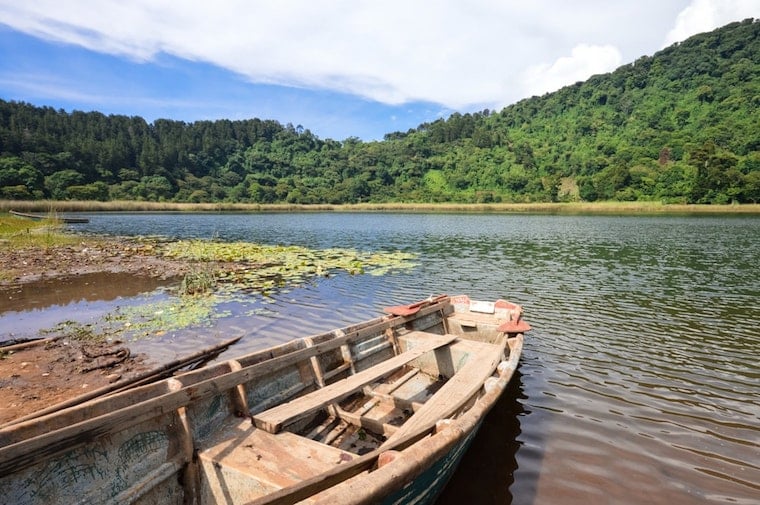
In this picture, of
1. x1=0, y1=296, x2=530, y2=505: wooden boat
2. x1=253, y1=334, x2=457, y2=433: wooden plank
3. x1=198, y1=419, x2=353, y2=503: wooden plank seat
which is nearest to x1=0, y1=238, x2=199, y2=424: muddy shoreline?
x1=0, y1=296, x2=530, y2=505: wooden boat

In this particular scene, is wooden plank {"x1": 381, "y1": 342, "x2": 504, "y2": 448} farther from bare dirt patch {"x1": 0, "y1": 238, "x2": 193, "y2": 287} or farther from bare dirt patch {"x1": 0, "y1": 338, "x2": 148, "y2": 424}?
bare dirt patch {"x1": 0, "y1": 238, "x2": 193, "y2": 287}

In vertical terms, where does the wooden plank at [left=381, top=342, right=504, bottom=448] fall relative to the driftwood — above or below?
below

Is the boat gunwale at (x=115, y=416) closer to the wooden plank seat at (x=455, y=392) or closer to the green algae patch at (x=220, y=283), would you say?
the wooden plank seat at (x=455, y=392)

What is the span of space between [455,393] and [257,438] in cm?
284

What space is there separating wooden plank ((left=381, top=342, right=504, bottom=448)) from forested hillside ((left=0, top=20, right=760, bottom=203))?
96575 mm

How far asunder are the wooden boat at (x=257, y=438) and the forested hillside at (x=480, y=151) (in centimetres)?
9888

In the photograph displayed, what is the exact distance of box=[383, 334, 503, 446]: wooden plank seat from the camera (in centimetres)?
499

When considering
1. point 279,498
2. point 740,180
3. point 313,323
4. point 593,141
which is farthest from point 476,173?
point 279,498

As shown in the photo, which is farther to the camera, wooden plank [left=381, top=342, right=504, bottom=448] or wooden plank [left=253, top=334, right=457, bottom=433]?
wooden plank [left=381, top=342, right=504, bottom=448]

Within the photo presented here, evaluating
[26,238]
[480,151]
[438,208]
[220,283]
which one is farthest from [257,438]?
[480,151]

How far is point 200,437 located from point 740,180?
341 feet

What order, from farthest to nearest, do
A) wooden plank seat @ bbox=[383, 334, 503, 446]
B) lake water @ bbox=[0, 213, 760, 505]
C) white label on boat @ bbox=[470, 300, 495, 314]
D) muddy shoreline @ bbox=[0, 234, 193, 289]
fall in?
muddy shoreline @ bbox=[0, 234, 193, 289] → white label on boat @ bbox=[470, 300, 495, 314] → lake water @ bbox=[0, 213, 760, 505] → wooden plank seat @ bbox=[383, 334, 503, 446]

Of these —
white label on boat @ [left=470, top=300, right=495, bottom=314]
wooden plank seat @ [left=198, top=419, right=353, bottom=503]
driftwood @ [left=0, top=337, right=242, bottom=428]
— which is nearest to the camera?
wooden plank seat @ [left=198, top=419, right=353, bottom=503]

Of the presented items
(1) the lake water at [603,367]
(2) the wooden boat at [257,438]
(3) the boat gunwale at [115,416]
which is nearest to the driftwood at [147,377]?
(3) the boat gunwale at [115,416]
